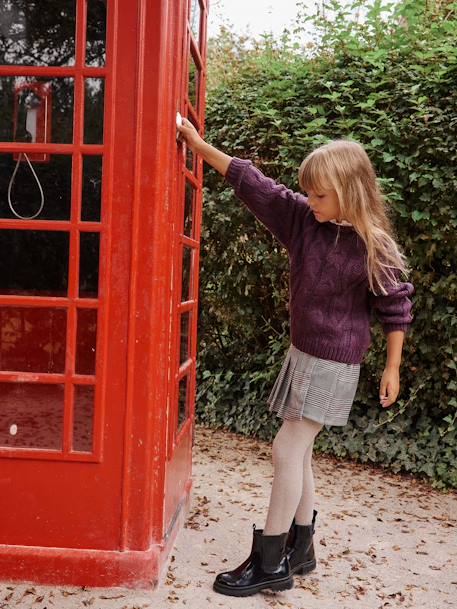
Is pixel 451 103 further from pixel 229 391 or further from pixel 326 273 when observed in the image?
pixel 229 391

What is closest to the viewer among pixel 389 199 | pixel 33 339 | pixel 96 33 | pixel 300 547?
pixel 96 33

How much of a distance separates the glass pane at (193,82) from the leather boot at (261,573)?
6.00ft

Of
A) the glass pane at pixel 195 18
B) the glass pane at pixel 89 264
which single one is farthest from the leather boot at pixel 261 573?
the glass pane at pixel 195 18

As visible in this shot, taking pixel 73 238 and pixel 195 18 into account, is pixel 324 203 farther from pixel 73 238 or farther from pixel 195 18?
pixel 195 18

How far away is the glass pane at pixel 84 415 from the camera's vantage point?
2576mm

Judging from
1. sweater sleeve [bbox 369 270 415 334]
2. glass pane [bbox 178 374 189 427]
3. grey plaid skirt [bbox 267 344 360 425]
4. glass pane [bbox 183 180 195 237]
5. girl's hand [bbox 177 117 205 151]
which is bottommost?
glass pane [bbox 178 374 189 427]

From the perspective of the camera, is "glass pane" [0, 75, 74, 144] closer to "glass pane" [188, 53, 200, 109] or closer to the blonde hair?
"glass pane" [188, 53, 200, 109]

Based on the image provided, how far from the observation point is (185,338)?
3195 mm

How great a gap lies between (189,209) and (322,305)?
895 millimetres

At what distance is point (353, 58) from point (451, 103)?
78 centimetres

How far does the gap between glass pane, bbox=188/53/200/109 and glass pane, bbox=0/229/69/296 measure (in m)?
0.94

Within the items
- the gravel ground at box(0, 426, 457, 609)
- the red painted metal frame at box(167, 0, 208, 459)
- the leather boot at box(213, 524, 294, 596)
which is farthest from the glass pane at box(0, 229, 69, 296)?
the leather boot at box(213, 524, 294, 596)

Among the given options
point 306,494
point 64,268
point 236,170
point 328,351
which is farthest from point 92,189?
point 306,494

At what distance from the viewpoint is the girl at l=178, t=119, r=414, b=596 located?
254cm
